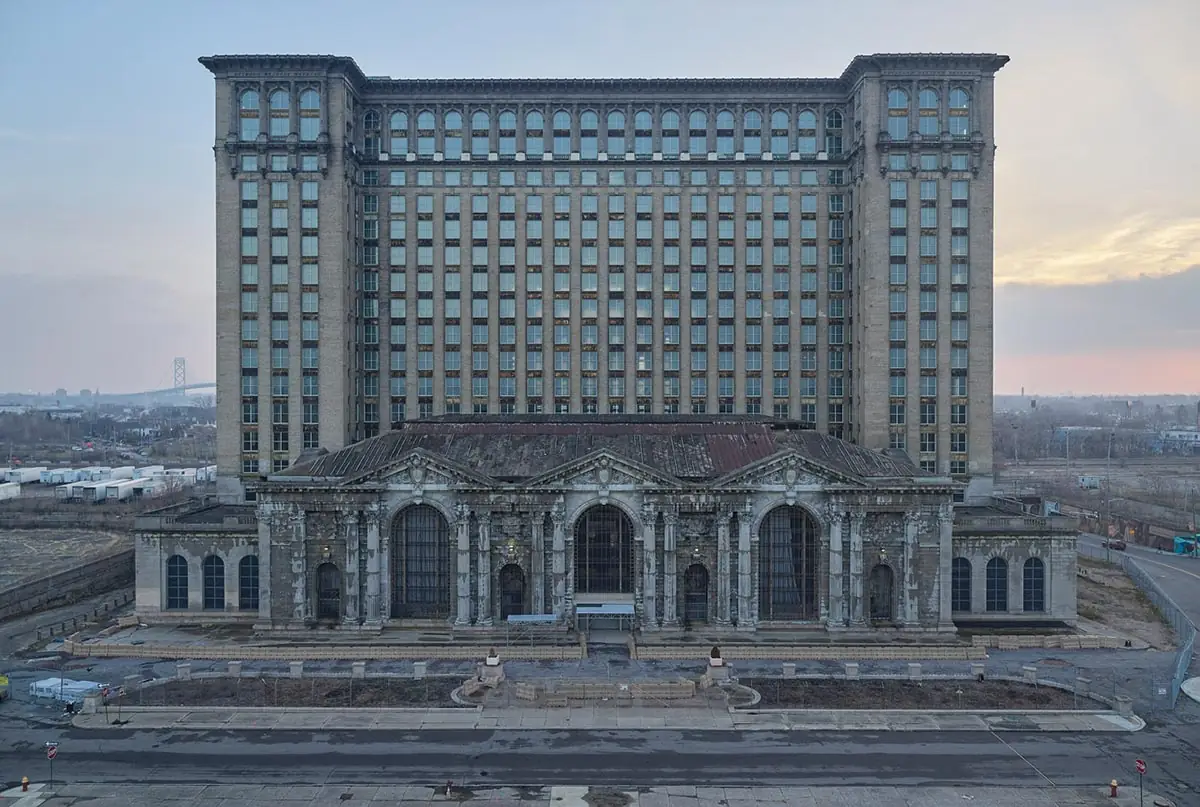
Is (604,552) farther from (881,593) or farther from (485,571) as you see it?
(881,593)

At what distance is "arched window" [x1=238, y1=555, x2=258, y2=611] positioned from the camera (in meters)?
75.4

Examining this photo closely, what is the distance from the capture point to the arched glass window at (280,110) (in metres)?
92.2

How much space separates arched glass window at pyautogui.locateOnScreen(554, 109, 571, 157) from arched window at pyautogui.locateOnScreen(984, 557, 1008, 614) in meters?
63.5

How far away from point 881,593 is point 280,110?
260ft

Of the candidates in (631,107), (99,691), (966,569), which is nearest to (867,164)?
(631,107)

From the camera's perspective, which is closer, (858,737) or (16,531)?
(858,737)

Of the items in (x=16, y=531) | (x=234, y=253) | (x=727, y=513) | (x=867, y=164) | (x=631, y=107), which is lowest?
(x=16, y=531)

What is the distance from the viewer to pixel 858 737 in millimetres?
48438

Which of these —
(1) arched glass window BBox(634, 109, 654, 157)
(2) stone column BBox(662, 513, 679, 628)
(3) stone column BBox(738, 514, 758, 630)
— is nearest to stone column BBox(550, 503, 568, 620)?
(2) stone column BBox(662, 513, 679, 628)

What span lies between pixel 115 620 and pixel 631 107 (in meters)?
75.7

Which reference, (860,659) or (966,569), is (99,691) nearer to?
(860,659)

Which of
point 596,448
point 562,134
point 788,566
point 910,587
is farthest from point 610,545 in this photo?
point 562,134

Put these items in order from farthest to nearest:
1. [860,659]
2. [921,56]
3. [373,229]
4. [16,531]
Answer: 1. [16,531]
2. [373,229]
3. [921,56]
4. [860,659]

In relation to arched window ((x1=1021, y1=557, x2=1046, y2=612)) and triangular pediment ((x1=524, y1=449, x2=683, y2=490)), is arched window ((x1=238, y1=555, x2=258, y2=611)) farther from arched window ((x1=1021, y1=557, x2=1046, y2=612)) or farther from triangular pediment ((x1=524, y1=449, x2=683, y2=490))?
arched window ((x1=1021, y1=557, x2=1046, y2=612))
